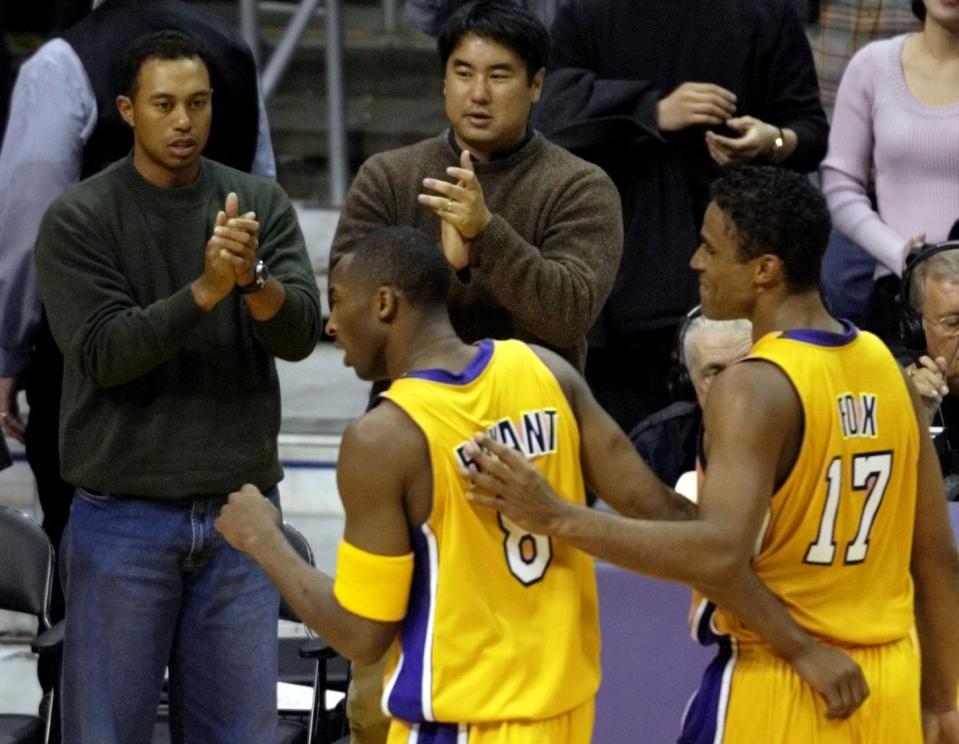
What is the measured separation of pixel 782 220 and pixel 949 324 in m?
1.71

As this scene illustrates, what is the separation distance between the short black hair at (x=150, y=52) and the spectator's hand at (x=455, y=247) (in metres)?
0.78

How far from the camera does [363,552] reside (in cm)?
332

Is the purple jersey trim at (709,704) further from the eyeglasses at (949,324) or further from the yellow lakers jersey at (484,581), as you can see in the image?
the eyeglasses at (949,324)

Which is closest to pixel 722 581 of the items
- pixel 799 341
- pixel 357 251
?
pixel 799 341

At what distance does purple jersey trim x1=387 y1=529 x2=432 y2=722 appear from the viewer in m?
3.38

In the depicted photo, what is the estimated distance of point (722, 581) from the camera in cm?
331

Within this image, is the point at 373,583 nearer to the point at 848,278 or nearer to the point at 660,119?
the point at 660,119

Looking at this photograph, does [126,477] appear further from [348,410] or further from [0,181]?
[348,410]

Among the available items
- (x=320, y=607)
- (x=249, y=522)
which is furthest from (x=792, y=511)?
(x=249, y=522)

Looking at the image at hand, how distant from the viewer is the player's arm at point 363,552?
329cm

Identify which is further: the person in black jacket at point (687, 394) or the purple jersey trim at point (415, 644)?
the person in black jacket at point (687, 394)

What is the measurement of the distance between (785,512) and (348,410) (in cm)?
358

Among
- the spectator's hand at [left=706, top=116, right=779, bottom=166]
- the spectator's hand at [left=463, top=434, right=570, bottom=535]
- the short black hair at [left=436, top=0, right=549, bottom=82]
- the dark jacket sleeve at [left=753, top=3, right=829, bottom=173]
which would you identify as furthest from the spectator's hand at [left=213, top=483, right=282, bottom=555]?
the dark jacket sleeve at [left=753, top=3, right=829, bottom=173]

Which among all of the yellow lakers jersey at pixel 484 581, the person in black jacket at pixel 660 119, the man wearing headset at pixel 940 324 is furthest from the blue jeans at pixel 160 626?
the man wearing headset at pixel 940 324
